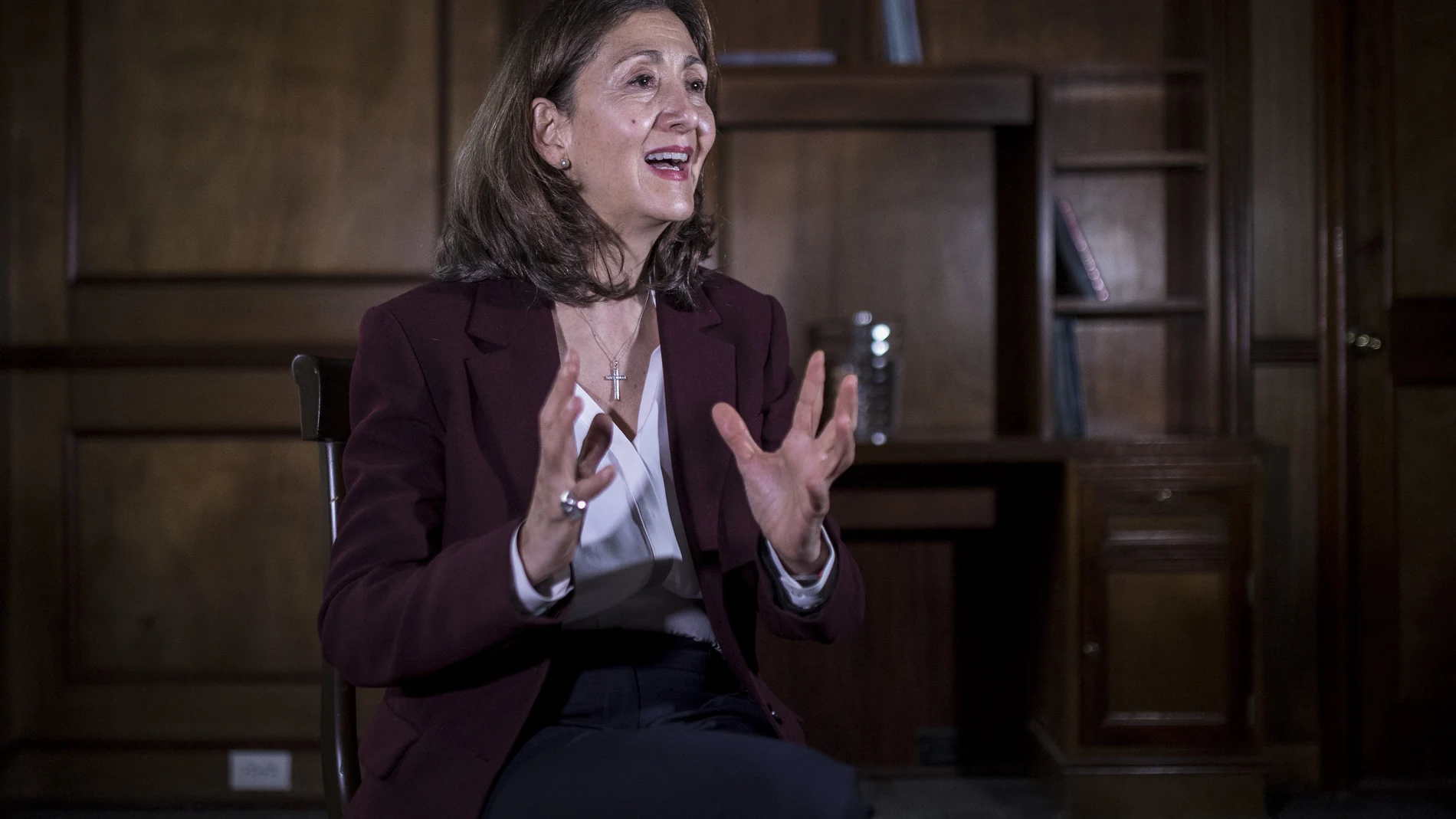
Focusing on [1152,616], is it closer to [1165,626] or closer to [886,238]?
[1165,626]

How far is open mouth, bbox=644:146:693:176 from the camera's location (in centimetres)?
130

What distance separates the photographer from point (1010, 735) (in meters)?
3.02

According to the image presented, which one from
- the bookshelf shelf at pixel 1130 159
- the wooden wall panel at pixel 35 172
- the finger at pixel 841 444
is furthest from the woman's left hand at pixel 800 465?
the wooden wall panel at pixel 35 172

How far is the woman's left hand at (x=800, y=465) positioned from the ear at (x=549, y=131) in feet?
1.61

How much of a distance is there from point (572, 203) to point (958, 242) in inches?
74.5

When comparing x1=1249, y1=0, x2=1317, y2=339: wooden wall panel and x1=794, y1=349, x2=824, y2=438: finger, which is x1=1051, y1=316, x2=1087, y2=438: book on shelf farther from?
x1=794, y1=349, x2=824, y2=438: finger

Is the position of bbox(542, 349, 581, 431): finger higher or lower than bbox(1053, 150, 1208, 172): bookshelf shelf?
lower

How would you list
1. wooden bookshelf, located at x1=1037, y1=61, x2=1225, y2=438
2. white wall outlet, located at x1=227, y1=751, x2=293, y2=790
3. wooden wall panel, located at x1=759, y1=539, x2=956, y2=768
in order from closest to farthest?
1. white wall outlet, located at x1=227, y1=751, x2=293, y2=790
2. wooden bookshelf, located at x1=1037, y1=61, x2=1225, y2=438
3. wooden wall panel, located at x1=759, y1=539, x2=956, y2=768

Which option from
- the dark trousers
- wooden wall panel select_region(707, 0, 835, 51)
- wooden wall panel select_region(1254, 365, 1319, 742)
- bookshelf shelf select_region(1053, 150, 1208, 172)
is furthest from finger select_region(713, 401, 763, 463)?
wooden wall panel select_region(1254, 365, 1319, 742)

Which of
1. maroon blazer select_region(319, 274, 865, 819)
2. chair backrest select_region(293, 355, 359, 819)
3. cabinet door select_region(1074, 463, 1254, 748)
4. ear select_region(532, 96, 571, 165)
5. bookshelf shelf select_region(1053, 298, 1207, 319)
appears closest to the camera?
maroon blazer select_region(319, 274, 865, 819)

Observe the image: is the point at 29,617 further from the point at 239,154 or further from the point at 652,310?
the point at 652,310

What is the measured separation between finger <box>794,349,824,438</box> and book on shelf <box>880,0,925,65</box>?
79.8 inches

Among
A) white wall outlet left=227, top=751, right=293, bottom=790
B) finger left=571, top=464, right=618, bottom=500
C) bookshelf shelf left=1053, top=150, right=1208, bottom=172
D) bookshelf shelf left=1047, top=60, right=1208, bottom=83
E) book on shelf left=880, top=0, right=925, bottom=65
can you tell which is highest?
book on shelf left=880, top=0, right=925, bottom=65

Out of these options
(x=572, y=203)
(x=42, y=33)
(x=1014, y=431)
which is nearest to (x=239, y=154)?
(x=42, y=33)
